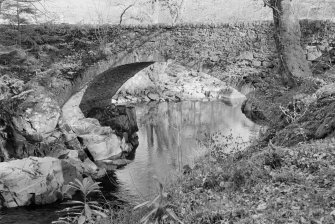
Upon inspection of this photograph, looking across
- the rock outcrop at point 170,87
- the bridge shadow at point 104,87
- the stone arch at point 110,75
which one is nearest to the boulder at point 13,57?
the stone arch at point 110,75

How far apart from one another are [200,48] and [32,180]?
6.80 meters

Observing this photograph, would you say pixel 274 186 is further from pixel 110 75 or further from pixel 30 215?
pixel 110 75

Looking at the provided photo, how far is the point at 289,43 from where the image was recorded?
11.1 meters

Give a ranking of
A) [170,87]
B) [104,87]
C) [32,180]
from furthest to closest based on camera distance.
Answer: [170,87] < [104,87] < [32,180]

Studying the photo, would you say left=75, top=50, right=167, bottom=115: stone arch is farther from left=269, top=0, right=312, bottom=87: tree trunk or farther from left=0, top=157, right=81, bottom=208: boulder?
left=0, top=157, right=81, bottom=208: boulder

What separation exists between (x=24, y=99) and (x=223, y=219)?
9.84m

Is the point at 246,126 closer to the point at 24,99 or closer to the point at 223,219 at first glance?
the point at 24,99

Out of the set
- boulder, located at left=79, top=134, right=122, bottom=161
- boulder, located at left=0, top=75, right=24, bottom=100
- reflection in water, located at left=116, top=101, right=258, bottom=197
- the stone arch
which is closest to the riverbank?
reflection in water, located at left=116, top=101, right=258, bottom=197

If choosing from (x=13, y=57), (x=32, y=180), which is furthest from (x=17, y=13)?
(x=32, y=180)

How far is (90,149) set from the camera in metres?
13.2

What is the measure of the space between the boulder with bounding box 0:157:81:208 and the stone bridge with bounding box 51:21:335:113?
3.88 meters

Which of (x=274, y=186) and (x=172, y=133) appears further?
(x=172, y=133)

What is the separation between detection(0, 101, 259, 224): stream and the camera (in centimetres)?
878

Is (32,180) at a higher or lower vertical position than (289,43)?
lower
